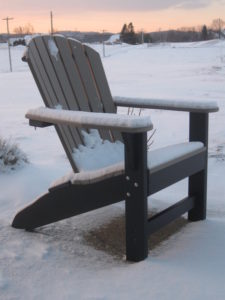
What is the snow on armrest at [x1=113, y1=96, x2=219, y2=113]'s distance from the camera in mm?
2367

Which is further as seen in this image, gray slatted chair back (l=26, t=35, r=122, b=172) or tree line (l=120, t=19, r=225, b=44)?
tree line (l=120, t=19, r=225, b=44)

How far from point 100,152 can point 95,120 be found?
0.79 m

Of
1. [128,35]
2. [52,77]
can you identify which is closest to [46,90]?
[52,77]

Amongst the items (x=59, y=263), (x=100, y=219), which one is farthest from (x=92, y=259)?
(x=100, y=219)

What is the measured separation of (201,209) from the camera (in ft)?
8.20

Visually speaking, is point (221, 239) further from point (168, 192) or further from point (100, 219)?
point (168, 192)

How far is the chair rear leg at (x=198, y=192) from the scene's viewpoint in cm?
246

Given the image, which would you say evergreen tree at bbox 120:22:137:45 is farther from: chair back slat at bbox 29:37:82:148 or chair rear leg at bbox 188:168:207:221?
chair rear leg at bbox 188:168:207:221

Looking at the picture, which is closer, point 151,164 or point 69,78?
point 151,164

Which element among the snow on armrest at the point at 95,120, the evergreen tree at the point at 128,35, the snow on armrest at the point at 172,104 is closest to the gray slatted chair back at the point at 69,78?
the snow on armrest at the point at 172,104

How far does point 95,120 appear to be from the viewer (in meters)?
1.89

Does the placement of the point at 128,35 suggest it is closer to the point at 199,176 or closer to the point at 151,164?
the point at 199,176

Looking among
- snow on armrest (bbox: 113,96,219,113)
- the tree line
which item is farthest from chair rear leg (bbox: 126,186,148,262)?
the tree line

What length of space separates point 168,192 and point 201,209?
76cm
